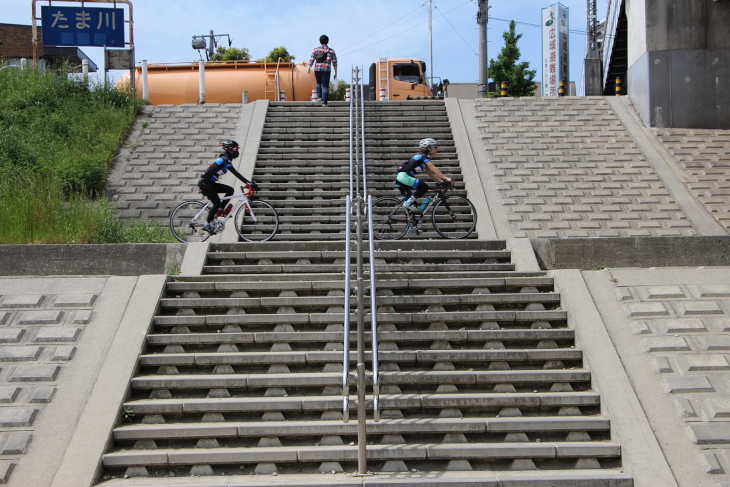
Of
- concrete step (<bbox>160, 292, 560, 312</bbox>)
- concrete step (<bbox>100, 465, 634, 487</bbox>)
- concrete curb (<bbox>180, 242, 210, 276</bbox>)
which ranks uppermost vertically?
concrete curb (<bbox>180, 242, 210, 276</bbox>)

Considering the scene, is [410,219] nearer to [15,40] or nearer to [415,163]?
[415,163]

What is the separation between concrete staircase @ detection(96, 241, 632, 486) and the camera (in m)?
5.67

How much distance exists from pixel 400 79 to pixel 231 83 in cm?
571

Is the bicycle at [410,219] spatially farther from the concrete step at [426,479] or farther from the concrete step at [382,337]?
the concrete step at [426,479]

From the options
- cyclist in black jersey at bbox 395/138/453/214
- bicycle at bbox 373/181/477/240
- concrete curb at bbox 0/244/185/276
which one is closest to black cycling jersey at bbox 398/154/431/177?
cyclist in black jersey at bbox 395/138/453/214

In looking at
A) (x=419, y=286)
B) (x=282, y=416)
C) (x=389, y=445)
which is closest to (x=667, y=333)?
(x=419, y=286)

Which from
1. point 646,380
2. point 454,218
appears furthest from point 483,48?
point 646,380

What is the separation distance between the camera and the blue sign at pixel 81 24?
1688 centimetres

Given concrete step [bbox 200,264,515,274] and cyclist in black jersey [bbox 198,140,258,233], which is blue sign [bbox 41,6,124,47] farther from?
concrete step [bbox 200,264,515,274]

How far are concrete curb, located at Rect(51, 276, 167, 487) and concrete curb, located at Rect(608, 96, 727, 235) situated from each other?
29.4ft

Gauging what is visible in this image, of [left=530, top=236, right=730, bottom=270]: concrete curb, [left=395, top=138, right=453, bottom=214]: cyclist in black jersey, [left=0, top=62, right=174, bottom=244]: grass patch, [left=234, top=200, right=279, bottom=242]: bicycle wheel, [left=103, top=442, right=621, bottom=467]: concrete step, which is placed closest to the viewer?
[left=103, top=442, right=621, bottom=467]: concrete step

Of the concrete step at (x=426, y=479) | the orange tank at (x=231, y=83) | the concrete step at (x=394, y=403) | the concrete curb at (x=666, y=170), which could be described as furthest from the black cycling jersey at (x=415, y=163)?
the orange tank at (x=231, y=83)

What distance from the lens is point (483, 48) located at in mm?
23594

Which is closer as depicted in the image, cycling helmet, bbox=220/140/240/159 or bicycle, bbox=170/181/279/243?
cycling helmet, bbox=220/140/240/159
